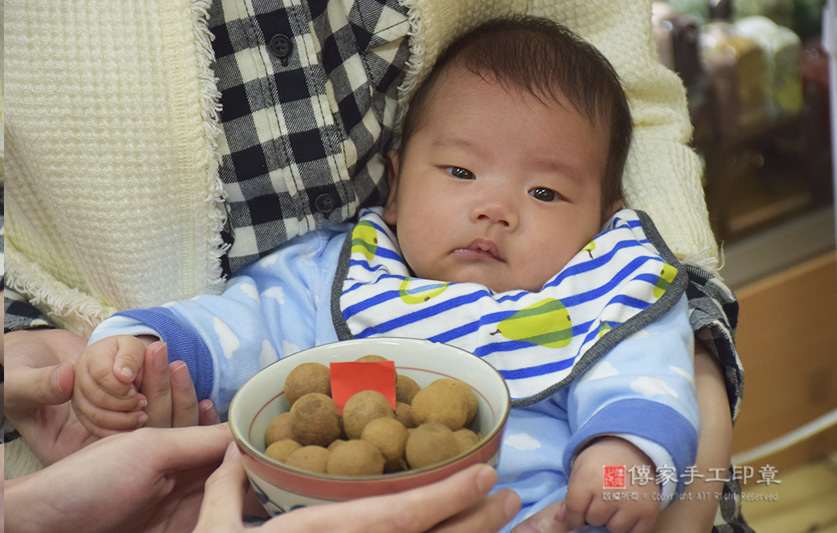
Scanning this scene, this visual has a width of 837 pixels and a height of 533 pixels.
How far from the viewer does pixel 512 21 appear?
108 cm

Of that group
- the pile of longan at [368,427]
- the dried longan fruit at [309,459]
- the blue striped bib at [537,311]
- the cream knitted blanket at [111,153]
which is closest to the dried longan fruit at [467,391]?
the pile of longan at [368,427]

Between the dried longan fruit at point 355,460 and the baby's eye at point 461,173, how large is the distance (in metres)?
0.50

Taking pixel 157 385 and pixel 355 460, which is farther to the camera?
pixel 157 385

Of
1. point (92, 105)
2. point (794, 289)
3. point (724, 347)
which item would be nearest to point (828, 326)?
point (794, 289)

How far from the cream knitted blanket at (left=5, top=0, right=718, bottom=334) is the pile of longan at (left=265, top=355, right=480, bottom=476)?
352mm

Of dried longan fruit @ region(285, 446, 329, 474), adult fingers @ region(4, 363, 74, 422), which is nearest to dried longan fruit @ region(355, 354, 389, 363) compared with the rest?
dried longan fruit @ region(285, 446, 329, 474)

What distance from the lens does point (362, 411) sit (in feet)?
1.93

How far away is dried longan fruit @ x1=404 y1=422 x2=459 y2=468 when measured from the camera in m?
0.55

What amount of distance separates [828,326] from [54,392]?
215cm

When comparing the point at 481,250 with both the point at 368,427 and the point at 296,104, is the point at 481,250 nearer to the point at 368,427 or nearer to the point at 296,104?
the point at 296,104

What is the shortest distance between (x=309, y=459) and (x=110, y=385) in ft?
0.95

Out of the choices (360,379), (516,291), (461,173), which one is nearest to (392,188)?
(461,173)

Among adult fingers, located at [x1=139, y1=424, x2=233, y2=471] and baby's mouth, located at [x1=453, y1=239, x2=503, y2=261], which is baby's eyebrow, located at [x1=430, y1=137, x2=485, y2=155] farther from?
adult fingers, located at [x1=139, y1=424, x2=233, y2=471]

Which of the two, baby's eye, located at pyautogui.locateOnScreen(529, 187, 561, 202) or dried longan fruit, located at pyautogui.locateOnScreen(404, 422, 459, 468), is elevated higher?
dried longan fruit, located at pyautogui.locateOnScreen(404, 422, 459, 468)
